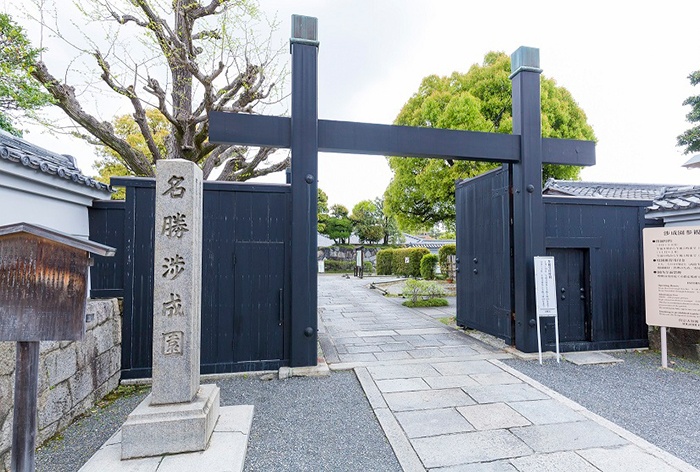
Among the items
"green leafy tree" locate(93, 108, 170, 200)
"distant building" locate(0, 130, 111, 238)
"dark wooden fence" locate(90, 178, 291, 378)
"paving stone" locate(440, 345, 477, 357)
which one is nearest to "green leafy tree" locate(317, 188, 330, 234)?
"green leafy tree" locate(93, 108, 170, 200)

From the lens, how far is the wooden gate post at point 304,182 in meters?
4.68

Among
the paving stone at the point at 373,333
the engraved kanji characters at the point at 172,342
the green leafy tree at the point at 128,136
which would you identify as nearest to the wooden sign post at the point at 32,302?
the engraved kanji characters at the point at 172,342

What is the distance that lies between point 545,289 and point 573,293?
3.44 ft

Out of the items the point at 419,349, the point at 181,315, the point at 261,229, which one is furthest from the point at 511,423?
the point at 261,229

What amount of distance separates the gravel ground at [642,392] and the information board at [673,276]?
0.75m

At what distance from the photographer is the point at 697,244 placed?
462 centimetres

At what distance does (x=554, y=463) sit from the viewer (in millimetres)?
2605

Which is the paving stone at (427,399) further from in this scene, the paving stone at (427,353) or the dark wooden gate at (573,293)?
the dark wooden gate at (573,293)

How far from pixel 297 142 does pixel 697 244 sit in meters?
5.82

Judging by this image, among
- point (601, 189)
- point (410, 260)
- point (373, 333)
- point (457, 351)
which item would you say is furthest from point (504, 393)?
point (410, 260)

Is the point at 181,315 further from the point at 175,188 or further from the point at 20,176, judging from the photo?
the point at 20,176

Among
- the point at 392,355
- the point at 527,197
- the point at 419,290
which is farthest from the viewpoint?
the point at 419,290

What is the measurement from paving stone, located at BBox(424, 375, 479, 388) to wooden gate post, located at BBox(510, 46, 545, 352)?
1.64 meters

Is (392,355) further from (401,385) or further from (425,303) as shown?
(425,303)
